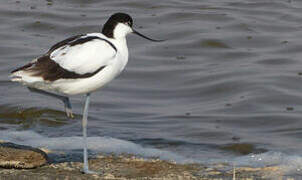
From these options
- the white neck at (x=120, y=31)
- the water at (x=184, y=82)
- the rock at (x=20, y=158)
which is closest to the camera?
the rock at (x=20, y=158)

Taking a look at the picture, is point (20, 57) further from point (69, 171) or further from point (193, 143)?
point (69, 171)

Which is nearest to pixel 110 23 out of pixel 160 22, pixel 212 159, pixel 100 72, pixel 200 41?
pixel 100 72

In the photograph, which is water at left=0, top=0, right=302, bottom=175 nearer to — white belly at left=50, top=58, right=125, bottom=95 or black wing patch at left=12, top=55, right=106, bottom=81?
white belly at left=50, top=58, right=125, bottom=95

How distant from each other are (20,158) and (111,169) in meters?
0.71

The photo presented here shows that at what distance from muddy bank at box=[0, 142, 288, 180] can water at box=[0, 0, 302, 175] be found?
0.48 meters

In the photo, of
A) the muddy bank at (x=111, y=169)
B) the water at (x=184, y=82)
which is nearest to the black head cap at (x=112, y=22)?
the muddy bank at (x=111, y=169)

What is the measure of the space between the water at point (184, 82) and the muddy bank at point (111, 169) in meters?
0.48

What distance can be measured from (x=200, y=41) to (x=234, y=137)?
11.8 feet

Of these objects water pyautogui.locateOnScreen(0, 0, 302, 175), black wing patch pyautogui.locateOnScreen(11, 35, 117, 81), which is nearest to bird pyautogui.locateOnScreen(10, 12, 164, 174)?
black wing patch pyautogui.locateOnScreen(11, 35, 117, 81)

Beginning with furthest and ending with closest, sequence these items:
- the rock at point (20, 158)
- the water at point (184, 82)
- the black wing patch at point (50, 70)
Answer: the water at point (184, 82), the rock at point (20, 158), the black wing patch at point (50, 70)

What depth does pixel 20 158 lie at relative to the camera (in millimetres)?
6195

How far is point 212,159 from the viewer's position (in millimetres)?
7434

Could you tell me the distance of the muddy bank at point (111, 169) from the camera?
6098mm

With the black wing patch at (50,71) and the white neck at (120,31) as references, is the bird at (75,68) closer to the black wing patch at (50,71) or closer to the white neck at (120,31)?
the black wing patch at (50,71)
